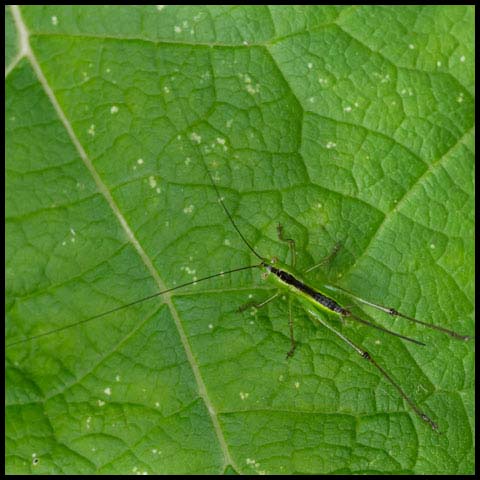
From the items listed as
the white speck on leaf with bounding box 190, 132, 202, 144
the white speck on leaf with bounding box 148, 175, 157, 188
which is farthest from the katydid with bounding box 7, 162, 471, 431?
the white speck on leaf with bounding box 148, 175, 157, 188

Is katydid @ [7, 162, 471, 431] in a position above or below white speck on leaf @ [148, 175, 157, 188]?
below

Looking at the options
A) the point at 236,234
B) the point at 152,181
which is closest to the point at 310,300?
the point at 236,234

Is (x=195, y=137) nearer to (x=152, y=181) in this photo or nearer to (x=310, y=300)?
(x=152, y=181)

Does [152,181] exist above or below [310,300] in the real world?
above

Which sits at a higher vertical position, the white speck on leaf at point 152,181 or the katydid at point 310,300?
the white speck on leaf at point 152,181

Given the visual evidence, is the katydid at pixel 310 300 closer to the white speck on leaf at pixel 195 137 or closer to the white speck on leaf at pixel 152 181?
the white speck on leaf at pixel 195 137

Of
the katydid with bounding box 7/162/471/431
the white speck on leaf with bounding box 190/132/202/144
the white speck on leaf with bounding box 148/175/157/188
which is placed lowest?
the katydid with bounding box 7/162/471/431

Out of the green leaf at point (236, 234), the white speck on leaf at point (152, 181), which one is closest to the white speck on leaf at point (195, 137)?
the green leaf at point (236, 234)

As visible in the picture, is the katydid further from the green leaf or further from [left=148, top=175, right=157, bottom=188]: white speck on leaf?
[left=148, top=175, right=157, bottom=188]: white speck on leaf
